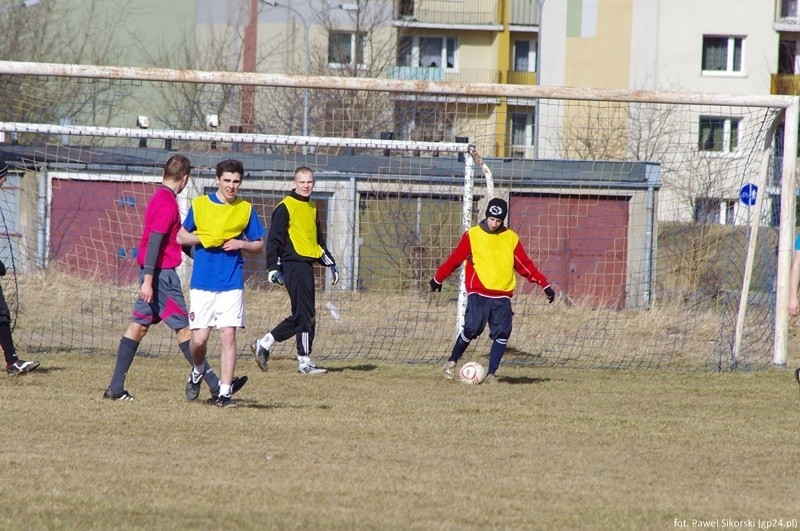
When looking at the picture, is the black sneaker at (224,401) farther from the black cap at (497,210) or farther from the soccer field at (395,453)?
the black cap at (497,210)

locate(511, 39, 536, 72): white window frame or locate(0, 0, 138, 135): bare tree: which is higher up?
locate(511, 39, 536, 72): white window frame

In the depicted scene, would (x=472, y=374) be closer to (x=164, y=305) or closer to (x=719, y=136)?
(x=164, y=305)

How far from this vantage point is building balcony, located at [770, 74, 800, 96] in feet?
141

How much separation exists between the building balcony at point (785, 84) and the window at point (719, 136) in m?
30.2

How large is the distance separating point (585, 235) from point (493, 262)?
19.1ft

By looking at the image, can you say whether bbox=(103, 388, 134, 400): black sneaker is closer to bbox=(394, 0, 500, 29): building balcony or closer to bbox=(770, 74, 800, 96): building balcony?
bbox=(394, 0, 500, 29): building balcony

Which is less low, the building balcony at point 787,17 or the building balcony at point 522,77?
the building balcony at point 787,17

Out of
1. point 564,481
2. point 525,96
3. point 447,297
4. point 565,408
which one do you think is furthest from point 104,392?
point 447,297

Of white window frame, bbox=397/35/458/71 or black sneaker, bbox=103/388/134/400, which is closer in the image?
black sneaker, bbox=103/388/134/400

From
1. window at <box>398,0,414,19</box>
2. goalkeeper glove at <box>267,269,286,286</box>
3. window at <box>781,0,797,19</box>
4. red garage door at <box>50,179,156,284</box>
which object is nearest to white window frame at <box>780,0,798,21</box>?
window at <box>781,0,797,19</box>

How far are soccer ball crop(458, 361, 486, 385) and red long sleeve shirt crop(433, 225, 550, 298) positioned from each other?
2.06 ft

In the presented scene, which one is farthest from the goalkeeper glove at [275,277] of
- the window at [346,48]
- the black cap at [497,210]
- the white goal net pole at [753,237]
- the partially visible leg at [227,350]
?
the window at [346,48]

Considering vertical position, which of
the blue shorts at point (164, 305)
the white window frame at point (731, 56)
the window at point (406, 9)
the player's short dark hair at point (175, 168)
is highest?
the window at point (406, 9)

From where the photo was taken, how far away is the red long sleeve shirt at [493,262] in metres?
10.0
